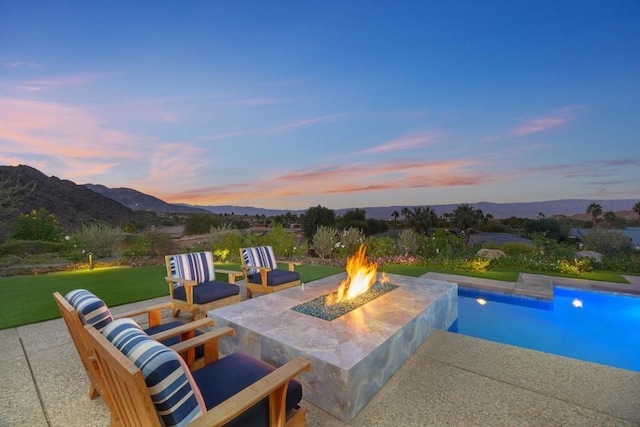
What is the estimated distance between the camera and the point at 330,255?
10.4 m

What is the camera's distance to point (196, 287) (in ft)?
14.1

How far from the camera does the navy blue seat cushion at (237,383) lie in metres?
1.59

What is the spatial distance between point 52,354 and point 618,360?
6.67 m

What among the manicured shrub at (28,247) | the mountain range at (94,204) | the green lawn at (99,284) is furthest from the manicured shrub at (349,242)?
the mountain range at (94,204)

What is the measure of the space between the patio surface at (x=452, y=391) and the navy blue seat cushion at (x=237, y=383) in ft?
1.74

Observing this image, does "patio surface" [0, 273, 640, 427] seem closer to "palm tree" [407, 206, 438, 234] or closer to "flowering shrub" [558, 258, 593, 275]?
"flowering shrub" [558, 258, 593, 275]

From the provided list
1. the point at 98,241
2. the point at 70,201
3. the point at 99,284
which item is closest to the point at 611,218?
the point at 99,284

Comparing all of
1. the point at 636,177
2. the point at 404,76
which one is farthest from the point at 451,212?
the point at 404,76

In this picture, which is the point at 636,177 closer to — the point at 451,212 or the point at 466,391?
the point at 466,391

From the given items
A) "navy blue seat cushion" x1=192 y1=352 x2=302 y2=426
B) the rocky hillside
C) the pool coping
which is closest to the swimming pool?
the pool coping

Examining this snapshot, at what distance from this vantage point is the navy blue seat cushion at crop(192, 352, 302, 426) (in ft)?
5.22

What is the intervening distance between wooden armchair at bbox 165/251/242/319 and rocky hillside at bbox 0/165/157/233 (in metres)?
23.7

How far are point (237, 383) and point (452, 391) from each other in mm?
1760

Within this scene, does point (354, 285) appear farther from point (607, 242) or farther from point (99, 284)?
point (607, 242)
